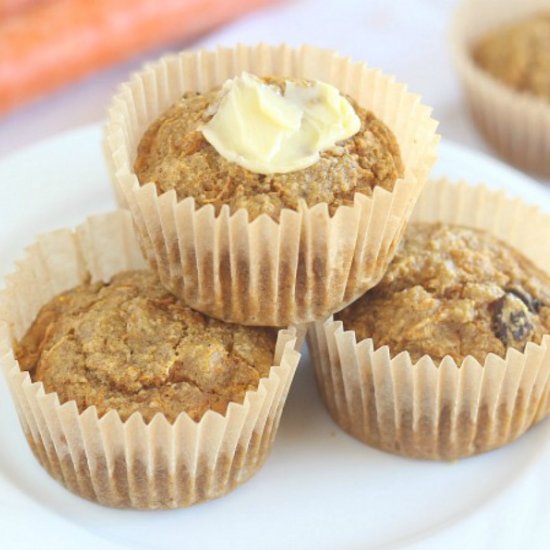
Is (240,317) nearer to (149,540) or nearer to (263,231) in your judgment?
(263,231)

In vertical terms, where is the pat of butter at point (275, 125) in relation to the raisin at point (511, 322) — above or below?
above

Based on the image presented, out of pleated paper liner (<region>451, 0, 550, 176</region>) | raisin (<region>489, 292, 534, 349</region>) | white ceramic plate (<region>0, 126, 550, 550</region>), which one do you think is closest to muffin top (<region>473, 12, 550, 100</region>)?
pleated paper liner (<region>451, 0, 550, 176</region>)

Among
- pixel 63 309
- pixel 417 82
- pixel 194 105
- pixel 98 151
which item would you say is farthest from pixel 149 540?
pixel 417 82

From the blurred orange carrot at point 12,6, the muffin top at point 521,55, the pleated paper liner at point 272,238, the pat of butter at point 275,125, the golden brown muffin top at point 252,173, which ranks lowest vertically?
the blurred orange carrot at point 12,6

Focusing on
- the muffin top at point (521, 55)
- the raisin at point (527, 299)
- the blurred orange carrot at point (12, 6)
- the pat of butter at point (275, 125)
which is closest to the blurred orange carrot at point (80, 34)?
the blurred orange carrot at point (12, 6)

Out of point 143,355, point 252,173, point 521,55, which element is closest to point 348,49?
point 521,55

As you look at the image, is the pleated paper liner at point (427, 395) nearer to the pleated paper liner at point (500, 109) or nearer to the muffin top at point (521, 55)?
the pleated paper liner at point (500, 109)
